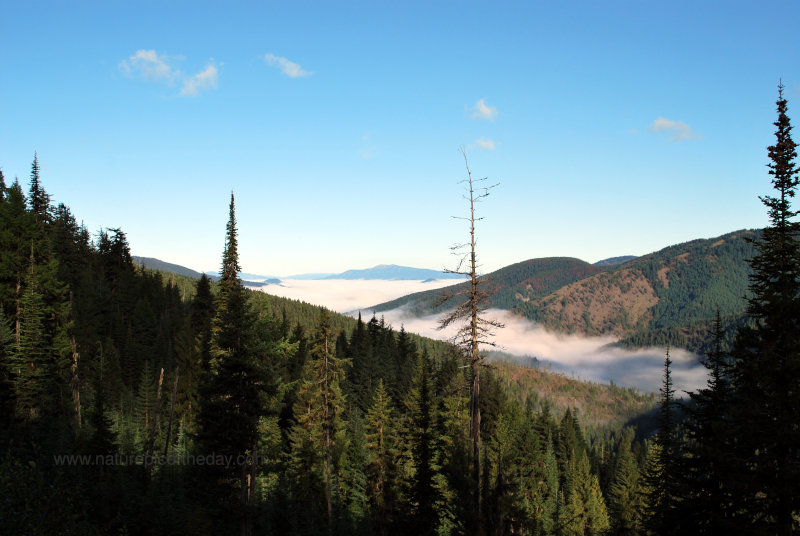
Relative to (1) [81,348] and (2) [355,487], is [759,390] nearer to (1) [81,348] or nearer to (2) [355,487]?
(2) [355,487]

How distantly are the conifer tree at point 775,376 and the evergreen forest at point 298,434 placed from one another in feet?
0.19

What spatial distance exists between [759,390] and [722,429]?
1642mm

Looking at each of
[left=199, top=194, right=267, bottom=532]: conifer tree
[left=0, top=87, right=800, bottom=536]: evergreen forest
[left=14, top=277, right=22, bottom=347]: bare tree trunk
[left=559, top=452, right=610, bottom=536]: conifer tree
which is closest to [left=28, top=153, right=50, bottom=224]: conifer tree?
[left=0, top=87, right=800, bottom=536]: evergreen forest

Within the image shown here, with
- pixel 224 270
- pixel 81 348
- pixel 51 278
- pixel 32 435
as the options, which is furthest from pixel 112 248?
pixel 32 435

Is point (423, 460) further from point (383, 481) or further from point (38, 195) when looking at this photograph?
point (38, 195)

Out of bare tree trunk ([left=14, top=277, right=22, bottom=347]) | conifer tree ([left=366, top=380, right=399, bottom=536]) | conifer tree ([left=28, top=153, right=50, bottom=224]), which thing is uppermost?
conifer tree ([left=28, top=153, right=50, bottom=224])

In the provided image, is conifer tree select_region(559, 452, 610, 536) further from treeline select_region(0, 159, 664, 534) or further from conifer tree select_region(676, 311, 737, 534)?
conifer tree select_region(676, 311, 737, 534)

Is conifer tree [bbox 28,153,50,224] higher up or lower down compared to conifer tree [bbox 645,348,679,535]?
higher up

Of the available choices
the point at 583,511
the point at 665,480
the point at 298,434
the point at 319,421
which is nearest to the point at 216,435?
the point at 319,421

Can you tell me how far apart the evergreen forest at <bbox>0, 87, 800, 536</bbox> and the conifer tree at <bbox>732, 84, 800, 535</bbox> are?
6cm

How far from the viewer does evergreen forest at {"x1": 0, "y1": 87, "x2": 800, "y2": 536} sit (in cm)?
1441

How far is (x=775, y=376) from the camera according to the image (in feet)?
47.0

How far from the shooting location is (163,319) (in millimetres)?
64062

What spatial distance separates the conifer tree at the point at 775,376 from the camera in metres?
13.6
